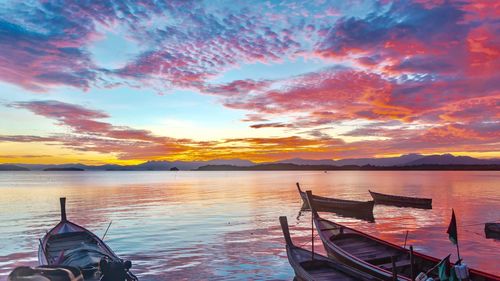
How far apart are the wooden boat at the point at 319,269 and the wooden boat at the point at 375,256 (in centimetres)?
121

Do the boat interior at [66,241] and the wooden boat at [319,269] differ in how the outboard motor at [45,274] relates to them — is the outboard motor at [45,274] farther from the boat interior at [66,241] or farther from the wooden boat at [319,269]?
the wooden boat at [319,269]

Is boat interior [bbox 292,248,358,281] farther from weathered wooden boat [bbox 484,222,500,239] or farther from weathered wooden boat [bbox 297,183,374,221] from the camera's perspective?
weathered wooden boat [bbox 297,183,374,221]

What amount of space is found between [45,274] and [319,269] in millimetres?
11999

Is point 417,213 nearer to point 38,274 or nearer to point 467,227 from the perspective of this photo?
point 467,227

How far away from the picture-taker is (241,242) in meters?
34.8

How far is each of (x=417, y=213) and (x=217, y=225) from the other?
31575 mm

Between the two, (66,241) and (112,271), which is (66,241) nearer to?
(66,241)

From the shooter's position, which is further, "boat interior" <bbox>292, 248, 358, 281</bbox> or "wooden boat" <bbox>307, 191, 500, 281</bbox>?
"boat interior" <bbox>292, 248, 358, 281</bbox>

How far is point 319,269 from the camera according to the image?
61.7ft

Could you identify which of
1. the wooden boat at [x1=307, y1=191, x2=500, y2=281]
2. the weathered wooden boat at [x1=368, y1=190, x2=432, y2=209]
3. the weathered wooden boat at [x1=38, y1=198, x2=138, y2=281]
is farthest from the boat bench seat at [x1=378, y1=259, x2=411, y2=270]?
the weathered wooden boat at [x1=368, y1=190, x2=432, y2=209]

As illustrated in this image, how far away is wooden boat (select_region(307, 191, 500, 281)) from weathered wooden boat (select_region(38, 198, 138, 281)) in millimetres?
11004

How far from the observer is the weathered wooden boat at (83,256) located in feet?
50.4

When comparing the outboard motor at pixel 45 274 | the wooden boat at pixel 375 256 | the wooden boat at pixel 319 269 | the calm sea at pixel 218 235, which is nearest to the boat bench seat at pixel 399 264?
the wooden boat at pixel 375 256

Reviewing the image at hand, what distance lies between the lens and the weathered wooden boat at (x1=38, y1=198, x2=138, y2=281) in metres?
15.4
